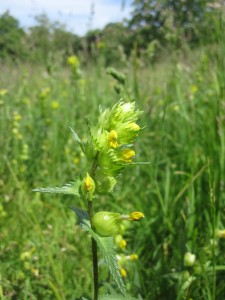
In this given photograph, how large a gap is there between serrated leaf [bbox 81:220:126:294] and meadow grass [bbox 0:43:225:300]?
119mm

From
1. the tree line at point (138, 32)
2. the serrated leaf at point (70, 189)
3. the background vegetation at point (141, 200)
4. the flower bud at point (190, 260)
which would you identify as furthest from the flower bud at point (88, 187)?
the tree line at point (138, 32)

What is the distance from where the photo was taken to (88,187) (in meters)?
0.72

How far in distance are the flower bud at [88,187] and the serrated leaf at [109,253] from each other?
0.18 feet

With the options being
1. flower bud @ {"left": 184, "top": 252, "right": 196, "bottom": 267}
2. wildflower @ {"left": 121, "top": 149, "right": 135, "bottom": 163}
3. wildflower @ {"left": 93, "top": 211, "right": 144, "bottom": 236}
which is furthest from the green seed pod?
flower bud @ {"left": 184, "top": 252, "right": 196, "bottom": 267}

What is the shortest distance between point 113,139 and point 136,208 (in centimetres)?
96

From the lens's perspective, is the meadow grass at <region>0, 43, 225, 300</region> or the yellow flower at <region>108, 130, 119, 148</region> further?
the meadow grass at <region>0, 43, 225, 300</region>

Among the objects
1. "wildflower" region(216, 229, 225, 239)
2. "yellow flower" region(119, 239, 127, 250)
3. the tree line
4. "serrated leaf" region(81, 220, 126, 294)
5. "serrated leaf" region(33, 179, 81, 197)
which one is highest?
the tree line

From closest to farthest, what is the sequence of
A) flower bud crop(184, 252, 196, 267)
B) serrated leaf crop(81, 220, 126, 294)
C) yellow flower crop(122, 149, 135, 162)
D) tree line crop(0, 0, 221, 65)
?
serrated leaf crop(81, 220, 126, 294) < yellow flower crop(122, 149, 135, 162) < flower bud crop(184, 252, 196, 267) < tree line crop(0, 0, 221, 65)

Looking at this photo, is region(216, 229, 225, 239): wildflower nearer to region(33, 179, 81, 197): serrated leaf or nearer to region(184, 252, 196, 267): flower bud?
region(184, 252, 196, 267): flower bud

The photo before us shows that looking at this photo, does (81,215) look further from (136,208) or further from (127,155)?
(136,208)

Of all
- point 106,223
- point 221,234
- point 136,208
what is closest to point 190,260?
point 221,234

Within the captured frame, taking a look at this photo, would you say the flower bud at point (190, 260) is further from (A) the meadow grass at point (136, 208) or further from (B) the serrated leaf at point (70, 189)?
(B) the serrated leaf at point (70, 189)

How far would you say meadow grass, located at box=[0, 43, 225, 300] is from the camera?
1115mm

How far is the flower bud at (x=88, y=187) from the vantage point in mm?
717
